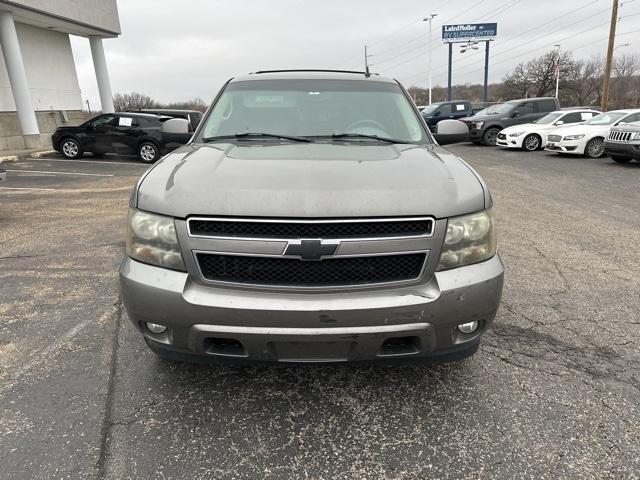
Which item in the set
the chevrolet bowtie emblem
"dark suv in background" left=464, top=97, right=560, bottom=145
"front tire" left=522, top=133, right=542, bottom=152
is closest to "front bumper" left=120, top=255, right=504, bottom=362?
the chevrolet bowtie emblem

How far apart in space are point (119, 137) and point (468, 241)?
14.8 m

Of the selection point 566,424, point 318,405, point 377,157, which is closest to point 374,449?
point 318,405

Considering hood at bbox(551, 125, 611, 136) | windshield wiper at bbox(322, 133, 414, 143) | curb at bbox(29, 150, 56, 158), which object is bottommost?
hood at bbox(551, 125, 611, 136)

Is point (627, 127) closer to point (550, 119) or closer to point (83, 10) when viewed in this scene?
point (550, 119)

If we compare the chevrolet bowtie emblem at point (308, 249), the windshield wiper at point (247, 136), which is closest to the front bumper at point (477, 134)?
the windshield wiper at point (247, 136)

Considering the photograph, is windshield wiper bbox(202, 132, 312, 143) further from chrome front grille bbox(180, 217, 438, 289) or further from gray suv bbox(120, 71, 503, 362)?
chrome front grille bbox(180, 217, 438, 289)

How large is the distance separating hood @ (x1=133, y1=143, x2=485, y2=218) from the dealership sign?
52900 millimetres

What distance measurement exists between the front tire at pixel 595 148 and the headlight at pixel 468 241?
14218mm

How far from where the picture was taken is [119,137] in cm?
1471

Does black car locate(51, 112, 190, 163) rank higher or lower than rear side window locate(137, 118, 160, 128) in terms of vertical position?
lower

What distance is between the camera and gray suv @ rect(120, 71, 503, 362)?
2.04 metres

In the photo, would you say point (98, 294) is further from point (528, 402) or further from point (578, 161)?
point (578, 161)

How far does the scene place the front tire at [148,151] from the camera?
14.6m

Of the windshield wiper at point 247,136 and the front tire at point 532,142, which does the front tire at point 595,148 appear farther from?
the windshield wiper at point 247,136
